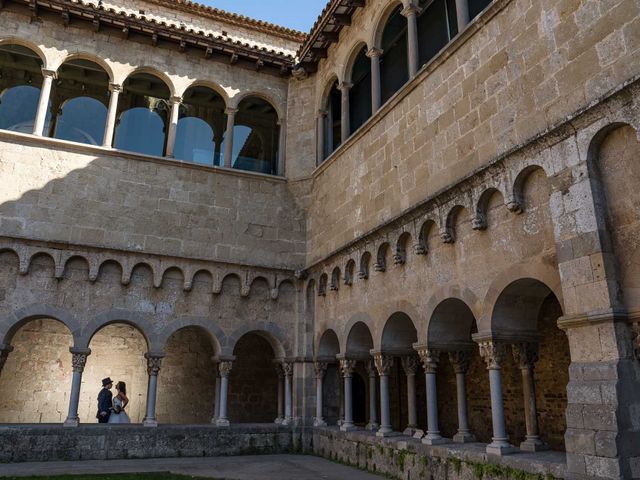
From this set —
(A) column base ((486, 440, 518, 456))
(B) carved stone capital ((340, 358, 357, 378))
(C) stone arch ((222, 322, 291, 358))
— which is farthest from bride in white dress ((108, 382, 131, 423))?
(A) column base ((486, 440, 518, 456))

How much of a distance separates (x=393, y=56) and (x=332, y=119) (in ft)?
7.40

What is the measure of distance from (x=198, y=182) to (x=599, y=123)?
7.30m

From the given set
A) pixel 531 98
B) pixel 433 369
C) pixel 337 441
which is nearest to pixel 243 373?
pixel 337 441

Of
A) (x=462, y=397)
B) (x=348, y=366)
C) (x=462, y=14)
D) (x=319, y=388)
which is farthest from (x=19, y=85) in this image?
(x=462, y=397)

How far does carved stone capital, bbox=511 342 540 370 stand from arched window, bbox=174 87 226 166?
6886 mm

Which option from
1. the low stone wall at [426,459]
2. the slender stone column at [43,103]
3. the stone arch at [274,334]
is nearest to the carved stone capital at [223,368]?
the stone arch at [274,334]

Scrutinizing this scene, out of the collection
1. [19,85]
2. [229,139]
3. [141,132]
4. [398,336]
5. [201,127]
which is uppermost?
[19,85]

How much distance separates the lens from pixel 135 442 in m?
8.61

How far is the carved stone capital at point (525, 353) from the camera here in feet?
19.0

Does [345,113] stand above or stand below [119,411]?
above

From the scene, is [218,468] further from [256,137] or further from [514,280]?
[256,137]

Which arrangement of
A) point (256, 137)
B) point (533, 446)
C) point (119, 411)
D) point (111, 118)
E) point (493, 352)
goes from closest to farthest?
point (533, 446) → point (493, 352) → point (119, 411) → point (111, 118) → point (256, 137)

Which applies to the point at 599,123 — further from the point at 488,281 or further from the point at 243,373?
the point at 243,373

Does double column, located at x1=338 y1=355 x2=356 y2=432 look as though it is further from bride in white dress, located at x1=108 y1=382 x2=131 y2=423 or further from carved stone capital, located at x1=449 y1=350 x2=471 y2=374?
bride in white dress, located at x1=108 y1=382 x2=131 y2=423
